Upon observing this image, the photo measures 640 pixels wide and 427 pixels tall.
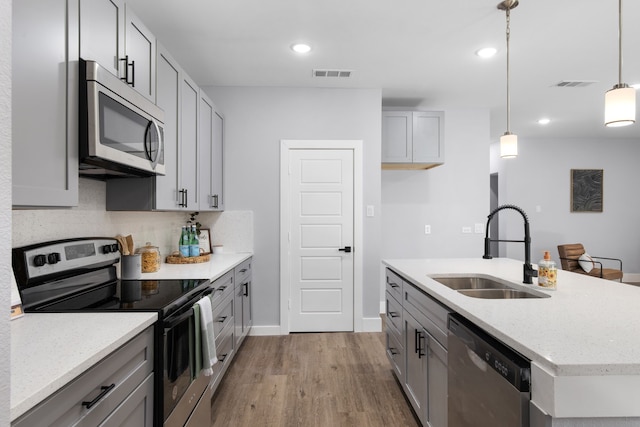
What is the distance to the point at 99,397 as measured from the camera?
104 cm

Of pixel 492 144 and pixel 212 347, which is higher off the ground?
pixel 492 144

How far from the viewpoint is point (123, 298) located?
165 centimetres

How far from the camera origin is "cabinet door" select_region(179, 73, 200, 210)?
98.9 inches

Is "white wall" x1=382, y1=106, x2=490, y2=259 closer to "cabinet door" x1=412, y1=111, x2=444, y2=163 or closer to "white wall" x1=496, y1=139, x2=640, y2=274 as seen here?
"cabinet door" x1=412, y1=111, x2=444, y2=163

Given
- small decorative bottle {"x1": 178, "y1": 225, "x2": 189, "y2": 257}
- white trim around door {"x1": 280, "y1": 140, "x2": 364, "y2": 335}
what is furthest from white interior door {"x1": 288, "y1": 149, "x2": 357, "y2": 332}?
small decorative bottle {"x1": 178, "y1": 225, "x2": 189, "y2": 257}

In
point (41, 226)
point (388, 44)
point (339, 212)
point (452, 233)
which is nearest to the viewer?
point (41, 226)

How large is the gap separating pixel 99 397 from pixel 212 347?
89cm

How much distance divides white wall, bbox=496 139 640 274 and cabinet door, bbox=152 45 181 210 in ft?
19.1

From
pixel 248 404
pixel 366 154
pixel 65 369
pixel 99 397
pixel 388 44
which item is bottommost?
pixel 248 404

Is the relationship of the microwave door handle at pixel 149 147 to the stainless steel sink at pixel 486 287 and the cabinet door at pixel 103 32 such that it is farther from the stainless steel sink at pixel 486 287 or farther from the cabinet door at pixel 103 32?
the stainless steel sink at pixel 486 287

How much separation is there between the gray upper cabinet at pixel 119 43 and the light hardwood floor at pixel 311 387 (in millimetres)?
2059

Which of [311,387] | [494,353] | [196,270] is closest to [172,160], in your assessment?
[196,270]

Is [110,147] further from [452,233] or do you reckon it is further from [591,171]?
[591,171]

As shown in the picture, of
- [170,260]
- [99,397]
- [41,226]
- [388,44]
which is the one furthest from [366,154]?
[99,397]
